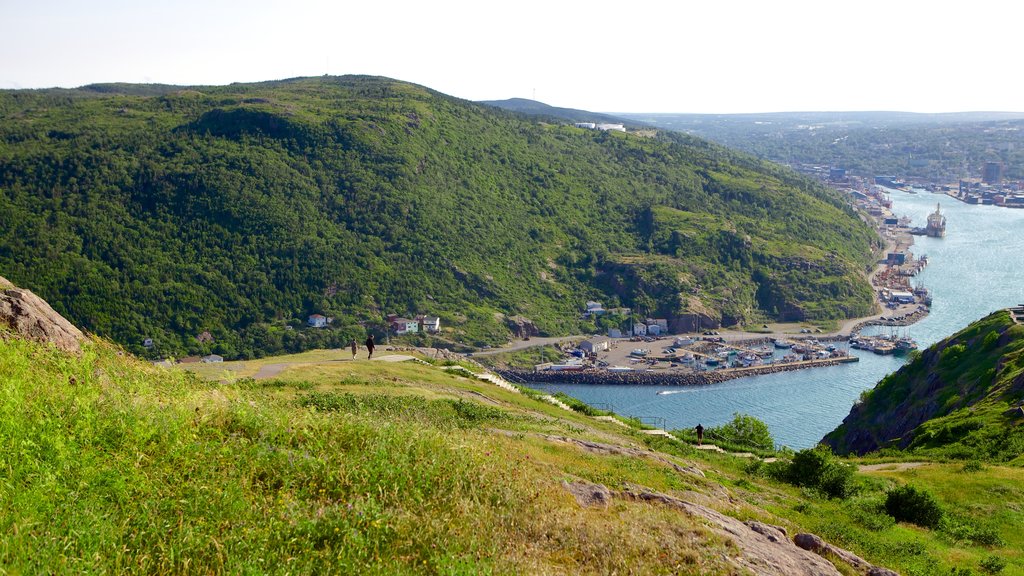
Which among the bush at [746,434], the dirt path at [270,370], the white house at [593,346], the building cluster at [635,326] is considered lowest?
the white house at [593,346]

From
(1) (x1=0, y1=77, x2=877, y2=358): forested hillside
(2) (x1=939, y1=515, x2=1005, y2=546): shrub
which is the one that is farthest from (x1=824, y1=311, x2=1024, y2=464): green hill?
(1) (x1=0, y1=77, x2=877, y2=358): forested hillside

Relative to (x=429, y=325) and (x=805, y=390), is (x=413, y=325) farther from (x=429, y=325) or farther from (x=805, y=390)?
(x=805, y=390)

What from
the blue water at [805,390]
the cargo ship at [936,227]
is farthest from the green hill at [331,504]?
the cargo ship at [936,227]

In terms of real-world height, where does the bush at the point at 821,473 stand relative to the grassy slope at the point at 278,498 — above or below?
below

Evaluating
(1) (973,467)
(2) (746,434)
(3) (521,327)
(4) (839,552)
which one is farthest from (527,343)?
(4) (839,552)

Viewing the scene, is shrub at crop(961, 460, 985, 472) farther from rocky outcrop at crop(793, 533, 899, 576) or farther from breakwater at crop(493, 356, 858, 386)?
breakwater at crop(493, 356, 858, 386)

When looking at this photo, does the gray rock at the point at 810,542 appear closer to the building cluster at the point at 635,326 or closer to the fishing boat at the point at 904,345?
the fishing boat at the point at 904,345
